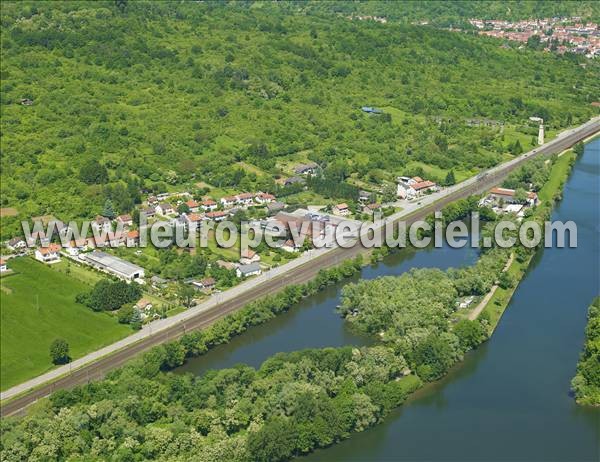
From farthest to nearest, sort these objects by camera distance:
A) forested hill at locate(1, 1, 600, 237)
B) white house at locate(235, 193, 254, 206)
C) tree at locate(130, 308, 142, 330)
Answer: forested hill at locate(1, 1, 600, 237), white house at locate(235, 193, 254, 206), tree at locate(130, 308, 142, 330)

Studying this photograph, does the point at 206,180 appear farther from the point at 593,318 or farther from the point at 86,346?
the point at 593,318

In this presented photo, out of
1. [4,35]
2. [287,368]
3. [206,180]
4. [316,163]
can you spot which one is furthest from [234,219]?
[4,35]

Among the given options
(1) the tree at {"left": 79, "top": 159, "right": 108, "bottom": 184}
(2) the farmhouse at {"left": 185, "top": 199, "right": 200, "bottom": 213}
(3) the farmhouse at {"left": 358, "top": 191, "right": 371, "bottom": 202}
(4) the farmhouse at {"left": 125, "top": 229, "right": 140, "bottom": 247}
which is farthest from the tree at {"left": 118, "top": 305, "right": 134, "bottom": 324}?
(3) the farmhouse at {"left": 358, "top": 191, "right": 371, "bottom": 202}

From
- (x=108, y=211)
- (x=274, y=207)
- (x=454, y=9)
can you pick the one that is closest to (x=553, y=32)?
(x=454, y=9)

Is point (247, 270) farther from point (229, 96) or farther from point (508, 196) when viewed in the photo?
point (229, 96)

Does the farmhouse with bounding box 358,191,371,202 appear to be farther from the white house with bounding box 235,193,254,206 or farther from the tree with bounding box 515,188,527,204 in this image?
the tree with bounding box 515,188,527,204

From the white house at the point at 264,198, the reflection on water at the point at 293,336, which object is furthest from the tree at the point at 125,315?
the white house at the point at 264,198
